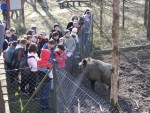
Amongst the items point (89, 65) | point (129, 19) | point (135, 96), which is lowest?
point (135, 96)

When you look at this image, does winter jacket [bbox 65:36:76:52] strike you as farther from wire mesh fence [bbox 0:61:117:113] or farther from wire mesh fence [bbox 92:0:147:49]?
wire mesh fence [bbox 92:0:147:49]

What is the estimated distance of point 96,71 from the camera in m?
10.3

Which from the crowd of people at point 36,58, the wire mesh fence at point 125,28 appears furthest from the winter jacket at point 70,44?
the wire mesh fence at point 125,28

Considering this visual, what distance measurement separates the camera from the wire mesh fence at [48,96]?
797 cm

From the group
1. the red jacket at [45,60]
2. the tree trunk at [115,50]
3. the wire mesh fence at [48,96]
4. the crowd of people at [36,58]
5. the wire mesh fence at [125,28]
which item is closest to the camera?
the tree trunk at [115,50]

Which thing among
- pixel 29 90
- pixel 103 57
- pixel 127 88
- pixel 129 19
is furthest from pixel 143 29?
pixel 29 90

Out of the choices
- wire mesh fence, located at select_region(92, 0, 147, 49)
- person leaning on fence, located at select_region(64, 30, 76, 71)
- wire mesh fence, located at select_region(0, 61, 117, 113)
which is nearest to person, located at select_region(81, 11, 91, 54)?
wire mesh fence, located at select_region(92, 0, 147, 49)

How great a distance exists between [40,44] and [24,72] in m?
1.73

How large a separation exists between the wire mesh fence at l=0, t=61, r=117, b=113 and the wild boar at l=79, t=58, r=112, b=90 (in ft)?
1.77

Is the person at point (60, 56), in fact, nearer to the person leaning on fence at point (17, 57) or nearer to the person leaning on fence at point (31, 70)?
the person leaning on fence at point (31, 70)

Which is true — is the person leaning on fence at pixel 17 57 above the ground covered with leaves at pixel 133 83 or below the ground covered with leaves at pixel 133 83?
above

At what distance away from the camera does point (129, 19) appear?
1819 cm

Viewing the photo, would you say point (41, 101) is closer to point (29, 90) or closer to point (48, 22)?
point (29, 90)

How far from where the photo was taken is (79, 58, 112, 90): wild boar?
10094 millimetres
